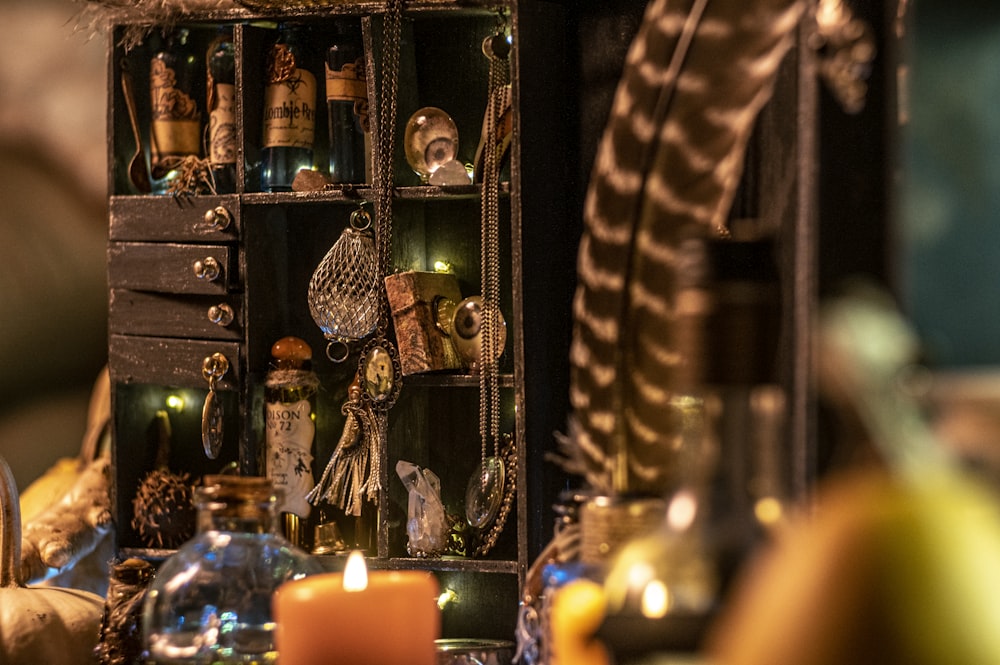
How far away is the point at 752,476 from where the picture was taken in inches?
22.4

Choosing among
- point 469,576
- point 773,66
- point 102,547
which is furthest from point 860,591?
point 102,547

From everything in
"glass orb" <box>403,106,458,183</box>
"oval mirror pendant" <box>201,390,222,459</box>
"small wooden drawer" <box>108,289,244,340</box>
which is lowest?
"oval mirror pendant" <box>201,390,222,459</box>

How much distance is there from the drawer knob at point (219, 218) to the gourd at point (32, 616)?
1.65 feet

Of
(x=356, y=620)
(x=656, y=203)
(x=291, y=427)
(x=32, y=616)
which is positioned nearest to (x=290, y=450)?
(x=291, y=427)

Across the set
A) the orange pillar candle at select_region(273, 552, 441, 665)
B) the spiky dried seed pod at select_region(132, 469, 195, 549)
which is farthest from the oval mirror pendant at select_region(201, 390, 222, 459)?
the orange pillar candle at select_region(273, 552, 441, 665)

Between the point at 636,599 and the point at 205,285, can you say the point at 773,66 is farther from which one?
the point at 205,285

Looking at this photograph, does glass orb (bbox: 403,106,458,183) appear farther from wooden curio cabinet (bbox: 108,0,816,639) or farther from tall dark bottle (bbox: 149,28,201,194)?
tall dark bottle (bbox: 149,28,201,194)

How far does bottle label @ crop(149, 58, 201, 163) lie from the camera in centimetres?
192

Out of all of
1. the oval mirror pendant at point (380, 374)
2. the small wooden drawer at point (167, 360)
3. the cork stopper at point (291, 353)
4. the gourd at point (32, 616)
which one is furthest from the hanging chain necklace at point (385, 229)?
the gourd at point (32, 616)

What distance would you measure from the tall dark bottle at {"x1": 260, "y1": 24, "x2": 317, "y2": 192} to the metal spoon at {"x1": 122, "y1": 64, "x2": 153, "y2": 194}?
8.6 inches

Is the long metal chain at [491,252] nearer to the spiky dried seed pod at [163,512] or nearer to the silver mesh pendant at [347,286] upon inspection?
the silver mesh pendant at [347,286]

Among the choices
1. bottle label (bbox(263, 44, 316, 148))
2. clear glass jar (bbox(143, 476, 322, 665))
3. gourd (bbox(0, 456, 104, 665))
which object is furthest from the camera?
bottle label (bbox(263, 44, 316, 148))

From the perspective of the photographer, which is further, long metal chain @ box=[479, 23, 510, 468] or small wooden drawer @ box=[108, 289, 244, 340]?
small wooden drawer @ box=[108, 289, 244, 340]

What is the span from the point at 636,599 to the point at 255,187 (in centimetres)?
140
